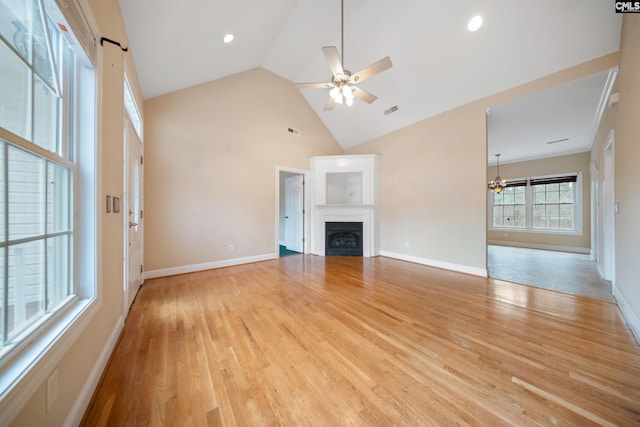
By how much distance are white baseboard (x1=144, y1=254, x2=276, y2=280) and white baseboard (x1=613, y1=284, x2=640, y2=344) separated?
4.81m

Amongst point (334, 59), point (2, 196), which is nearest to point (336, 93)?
point (334, 59)

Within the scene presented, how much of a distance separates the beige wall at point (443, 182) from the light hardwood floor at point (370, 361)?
131 centimetres

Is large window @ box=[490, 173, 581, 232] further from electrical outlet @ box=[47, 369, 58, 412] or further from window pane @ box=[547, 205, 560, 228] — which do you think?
electrical outlet @ box=[47, 369, 58, 412]

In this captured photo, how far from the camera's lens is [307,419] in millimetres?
1160

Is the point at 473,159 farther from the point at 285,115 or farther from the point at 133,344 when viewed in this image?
the point at 133,344

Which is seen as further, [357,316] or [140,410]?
[357,316]

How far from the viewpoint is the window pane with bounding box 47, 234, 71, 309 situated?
1097 mm

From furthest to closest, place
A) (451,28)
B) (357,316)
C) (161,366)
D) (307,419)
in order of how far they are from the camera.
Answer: (451,28)
(357,316)
(161,366)
(307,419)

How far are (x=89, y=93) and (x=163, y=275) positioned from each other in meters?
3.03

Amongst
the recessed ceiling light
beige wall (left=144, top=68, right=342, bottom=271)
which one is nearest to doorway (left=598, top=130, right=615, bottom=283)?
the recessed ceiling light

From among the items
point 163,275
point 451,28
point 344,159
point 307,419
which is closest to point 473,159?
point 451,28

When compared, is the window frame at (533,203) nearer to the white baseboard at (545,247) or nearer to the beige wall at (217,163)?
the white baseboard at (545,247)

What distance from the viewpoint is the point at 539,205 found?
6738mm

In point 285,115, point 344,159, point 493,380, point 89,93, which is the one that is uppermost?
point 285,115
